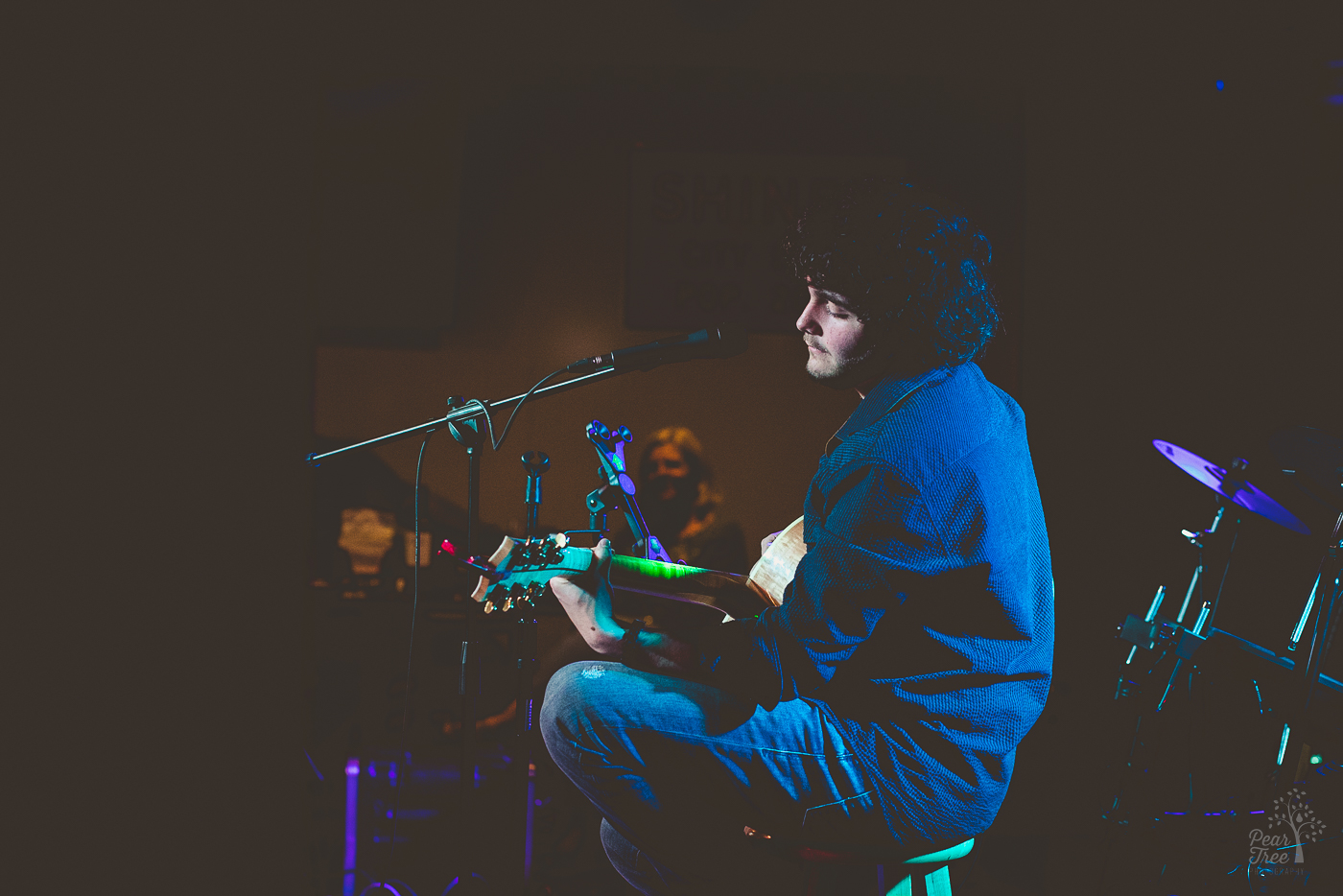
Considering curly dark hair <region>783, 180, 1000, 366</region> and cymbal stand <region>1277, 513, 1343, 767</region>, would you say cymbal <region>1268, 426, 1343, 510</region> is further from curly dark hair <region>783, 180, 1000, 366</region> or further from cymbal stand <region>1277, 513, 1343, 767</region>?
curly dark hair <region>783, 180, 1000, 366</region>

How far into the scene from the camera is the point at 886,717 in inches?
56.7

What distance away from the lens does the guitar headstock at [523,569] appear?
1.55 m

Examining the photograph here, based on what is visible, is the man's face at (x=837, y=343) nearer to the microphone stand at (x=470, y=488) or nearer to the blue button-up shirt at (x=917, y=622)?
the blue button-up shirt at (x=917, y=622)

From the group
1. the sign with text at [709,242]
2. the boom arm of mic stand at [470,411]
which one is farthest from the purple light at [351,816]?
the sign with text at [709,242]

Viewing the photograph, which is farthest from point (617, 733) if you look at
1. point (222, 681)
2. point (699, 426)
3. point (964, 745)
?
point (699, 426)

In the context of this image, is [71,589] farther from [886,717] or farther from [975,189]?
[975,189]

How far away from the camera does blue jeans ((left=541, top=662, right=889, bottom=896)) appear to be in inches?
55.5

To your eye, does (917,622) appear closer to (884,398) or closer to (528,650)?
(884,398)

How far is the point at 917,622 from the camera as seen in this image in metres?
1.42

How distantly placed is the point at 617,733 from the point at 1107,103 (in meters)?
Result: 3.19

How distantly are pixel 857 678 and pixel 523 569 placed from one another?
599mm

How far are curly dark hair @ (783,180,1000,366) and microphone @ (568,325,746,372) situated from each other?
0.69ft

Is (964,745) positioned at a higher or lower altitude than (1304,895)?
higher

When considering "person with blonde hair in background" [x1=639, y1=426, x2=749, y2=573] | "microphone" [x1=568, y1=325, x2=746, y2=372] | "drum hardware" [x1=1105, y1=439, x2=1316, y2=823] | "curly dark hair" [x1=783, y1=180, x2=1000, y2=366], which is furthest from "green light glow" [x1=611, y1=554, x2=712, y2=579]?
"drum hardware" [x1=1105, y1=439, x2=1316, y2=823]
